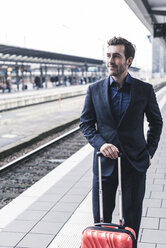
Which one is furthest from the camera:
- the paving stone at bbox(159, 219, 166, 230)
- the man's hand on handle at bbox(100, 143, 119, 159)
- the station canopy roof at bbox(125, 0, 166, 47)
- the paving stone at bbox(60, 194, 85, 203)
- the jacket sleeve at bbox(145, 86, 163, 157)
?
the station canopy roof at bbox(125, 0, 166, 47)

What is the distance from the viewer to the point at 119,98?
2.36m

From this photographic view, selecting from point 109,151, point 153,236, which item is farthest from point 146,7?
point 109,151

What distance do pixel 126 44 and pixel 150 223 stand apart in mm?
2264

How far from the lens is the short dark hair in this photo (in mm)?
2268

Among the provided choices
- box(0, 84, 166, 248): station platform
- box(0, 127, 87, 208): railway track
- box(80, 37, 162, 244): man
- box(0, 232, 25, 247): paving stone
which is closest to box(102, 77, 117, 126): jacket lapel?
box(80, 37, 162, 244): man

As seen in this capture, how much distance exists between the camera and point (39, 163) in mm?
8406

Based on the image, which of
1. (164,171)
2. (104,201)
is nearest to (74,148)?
(164,171)

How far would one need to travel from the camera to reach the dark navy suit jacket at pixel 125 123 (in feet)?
7.59

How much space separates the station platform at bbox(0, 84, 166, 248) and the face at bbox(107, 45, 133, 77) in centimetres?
177

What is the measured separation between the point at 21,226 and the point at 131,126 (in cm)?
220

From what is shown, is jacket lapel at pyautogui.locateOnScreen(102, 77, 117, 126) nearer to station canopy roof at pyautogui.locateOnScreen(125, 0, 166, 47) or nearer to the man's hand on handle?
the man's hand on handle

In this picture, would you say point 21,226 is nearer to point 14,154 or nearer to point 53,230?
point 53,230

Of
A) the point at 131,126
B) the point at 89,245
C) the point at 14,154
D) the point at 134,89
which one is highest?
the point at 134,89

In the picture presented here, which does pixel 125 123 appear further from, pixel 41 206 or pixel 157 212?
pixel 41 206
